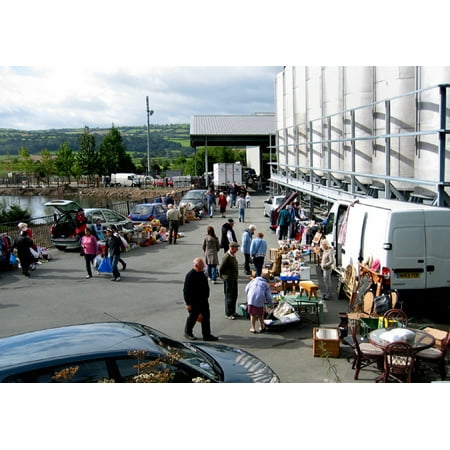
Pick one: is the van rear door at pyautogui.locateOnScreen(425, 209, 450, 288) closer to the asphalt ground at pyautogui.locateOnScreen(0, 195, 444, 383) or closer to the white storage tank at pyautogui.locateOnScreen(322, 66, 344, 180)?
the asphalt ground at pyautogui.locateOnScreen(0, 195, 444, 383)

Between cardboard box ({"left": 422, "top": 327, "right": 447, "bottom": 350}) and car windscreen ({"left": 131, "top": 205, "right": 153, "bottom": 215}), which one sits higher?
car windscreen ({"left": 131, "top": 205, "right": 153, "bottom": 215})

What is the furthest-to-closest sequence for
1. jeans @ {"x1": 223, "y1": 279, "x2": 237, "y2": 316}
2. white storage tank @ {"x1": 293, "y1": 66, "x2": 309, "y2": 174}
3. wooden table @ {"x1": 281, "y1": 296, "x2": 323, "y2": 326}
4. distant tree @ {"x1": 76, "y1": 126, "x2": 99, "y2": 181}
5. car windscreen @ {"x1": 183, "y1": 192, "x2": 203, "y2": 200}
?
distant tree @ {"x1": 76, "y1": 126, "x2": 99, "y2": 181}
car windscreen @ {"x1": 183, "y1": 192, "x2": 203, "y2": 200}
white storage tank @ {"x1": 293, "y1": 66, "x2": 309, "y2": 174}
jeans @ {"x1": 223, "y1": 279, "x2": 237, "y2": 316}
wooden table @ {"x1": 281, "y1": 296, "x2": 323, "y2": 326}

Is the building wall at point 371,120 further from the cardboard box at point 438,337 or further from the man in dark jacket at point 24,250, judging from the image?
the man in dark jacket at point 24,250

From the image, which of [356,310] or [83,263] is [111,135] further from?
[356,310]

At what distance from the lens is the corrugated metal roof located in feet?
189

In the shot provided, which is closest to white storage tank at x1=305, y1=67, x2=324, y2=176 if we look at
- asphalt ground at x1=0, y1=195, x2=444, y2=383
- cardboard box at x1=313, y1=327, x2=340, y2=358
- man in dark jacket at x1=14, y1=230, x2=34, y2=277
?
asphalt ground at x1=0, y1=195, x2=444, y2=383

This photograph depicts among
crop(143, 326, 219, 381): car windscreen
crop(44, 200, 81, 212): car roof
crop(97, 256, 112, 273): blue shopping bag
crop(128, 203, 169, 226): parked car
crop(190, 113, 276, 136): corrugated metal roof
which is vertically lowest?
crop(97, 256, 112, 273): blue shopping bag

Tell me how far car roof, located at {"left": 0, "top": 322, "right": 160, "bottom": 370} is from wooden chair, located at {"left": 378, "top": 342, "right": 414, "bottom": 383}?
3635mm

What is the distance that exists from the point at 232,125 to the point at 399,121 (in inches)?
1826

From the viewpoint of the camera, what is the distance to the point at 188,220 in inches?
1204

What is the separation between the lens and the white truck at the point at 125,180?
83.3 m

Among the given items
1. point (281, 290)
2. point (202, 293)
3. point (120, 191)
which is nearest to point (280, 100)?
point (281, 290)

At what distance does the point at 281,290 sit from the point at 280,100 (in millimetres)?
27379

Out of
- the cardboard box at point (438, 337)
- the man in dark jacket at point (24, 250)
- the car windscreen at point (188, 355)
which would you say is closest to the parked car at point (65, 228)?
the man in dark jacket at point (24, 250)
